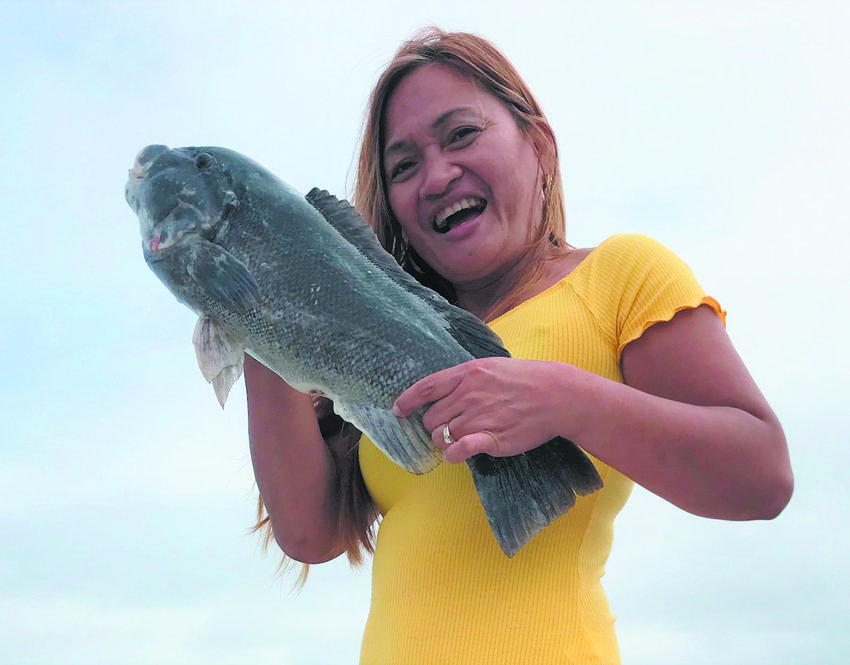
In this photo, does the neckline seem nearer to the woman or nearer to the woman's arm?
the woman

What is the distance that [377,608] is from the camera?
301 cm

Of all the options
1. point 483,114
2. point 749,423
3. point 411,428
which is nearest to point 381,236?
point 483,114

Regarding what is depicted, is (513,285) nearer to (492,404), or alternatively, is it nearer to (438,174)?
(438,174)

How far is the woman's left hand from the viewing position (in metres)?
2.42

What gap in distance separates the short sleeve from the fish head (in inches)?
47.6

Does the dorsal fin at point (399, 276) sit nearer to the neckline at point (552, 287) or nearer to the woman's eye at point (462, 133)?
the neckline at point (552, 287)

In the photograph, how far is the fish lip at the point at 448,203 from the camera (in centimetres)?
341

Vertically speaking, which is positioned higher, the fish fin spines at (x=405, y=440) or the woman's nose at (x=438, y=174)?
the woman's nose at (x=438, y=174)

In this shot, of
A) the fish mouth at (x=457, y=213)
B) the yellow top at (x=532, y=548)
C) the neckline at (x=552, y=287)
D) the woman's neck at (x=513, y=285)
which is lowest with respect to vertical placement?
the yellow top at (x=532, y=548)

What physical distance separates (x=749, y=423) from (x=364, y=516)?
62.7 inches

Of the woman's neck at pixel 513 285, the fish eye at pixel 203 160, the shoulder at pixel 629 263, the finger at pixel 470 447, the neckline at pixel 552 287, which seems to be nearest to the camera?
the finger at pixel 470 447

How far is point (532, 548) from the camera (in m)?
2.74

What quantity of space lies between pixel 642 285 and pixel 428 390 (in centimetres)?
84

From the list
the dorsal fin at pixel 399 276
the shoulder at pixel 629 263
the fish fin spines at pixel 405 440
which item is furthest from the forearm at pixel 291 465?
the shoulder at pixel 629 263
